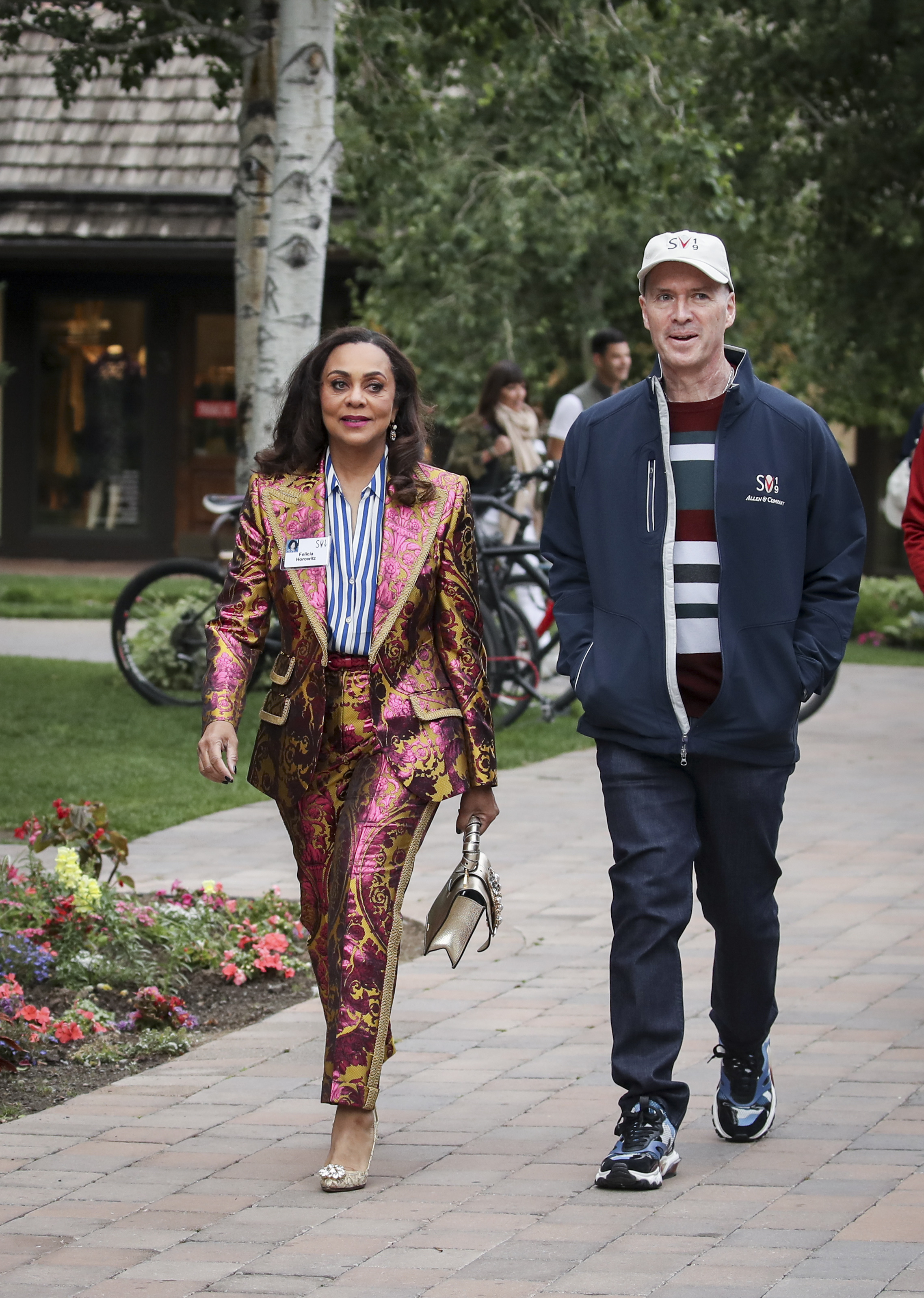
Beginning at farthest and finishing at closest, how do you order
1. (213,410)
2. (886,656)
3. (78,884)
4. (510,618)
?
1. (213,410)
2. (886,656)
3. (510,618)
4. (78,884)

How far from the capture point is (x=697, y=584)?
172 inches

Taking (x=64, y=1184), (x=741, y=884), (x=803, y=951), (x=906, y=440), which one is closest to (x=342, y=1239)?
(x=64, y=1184)

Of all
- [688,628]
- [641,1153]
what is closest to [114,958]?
[641,1153]

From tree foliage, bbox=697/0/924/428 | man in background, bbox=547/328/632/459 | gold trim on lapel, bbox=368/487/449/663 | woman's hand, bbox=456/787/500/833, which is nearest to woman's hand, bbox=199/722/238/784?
gold trim on lapel, bbox=368/487/449/663

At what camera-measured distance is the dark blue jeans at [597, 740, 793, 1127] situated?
434 centimetres

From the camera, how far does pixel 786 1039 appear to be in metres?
5.48

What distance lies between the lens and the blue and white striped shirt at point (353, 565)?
14.5 ft

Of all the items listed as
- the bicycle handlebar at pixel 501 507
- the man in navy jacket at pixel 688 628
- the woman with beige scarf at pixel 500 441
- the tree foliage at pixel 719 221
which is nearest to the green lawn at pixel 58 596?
the tree foliage at pixel 719 221

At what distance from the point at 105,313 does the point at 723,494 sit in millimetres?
20479

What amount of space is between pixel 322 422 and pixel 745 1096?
1.73 metres

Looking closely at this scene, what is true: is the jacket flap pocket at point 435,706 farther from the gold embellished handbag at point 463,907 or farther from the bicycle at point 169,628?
the bicycle at point 169,628

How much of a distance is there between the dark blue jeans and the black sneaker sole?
160 mm

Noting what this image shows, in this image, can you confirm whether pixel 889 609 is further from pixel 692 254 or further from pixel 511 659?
pixel 692 254

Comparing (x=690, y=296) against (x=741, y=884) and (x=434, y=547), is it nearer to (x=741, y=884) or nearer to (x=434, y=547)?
(x=434, y=547)
